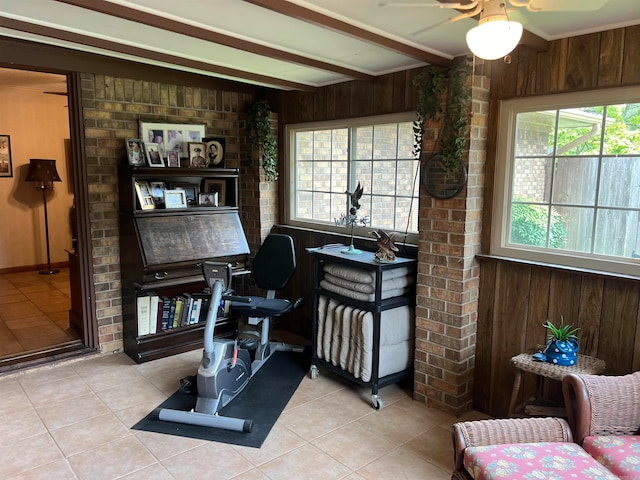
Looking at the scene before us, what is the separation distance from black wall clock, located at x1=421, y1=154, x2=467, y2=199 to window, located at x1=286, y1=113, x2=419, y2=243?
0.40 metres

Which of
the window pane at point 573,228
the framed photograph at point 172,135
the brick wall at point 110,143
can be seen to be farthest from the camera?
the framed photograph at point 172,135

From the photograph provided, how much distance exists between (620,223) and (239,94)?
3434mm

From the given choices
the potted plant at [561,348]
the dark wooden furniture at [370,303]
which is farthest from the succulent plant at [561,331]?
the dark wooden furniture at [370,303]

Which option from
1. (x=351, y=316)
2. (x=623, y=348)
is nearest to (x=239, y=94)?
(x=351, y=316)

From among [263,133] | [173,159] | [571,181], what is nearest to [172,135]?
[173,159]

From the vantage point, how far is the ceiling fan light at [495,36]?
1.63m

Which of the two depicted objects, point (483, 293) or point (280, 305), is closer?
point (483, 293)

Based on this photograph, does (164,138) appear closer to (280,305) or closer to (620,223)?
(280,305)

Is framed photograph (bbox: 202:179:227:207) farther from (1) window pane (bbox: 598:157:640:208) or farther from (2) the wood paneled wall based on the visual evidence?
(1) window pane (bbox: 598:157:640:208)

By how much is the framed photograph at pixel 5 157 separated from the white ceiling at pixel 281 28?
3.81 metres

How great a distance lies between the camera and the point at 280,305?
12.0 feet

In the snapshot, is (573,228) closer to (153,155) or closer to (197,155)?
(197,155)

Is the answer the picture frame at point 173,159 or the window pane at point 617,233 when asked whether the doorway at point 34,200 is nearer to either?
the picture frame at point 173,159

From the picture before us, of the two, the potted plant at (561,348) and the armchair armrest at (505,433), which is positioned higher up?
the potted plant at (561,348)
